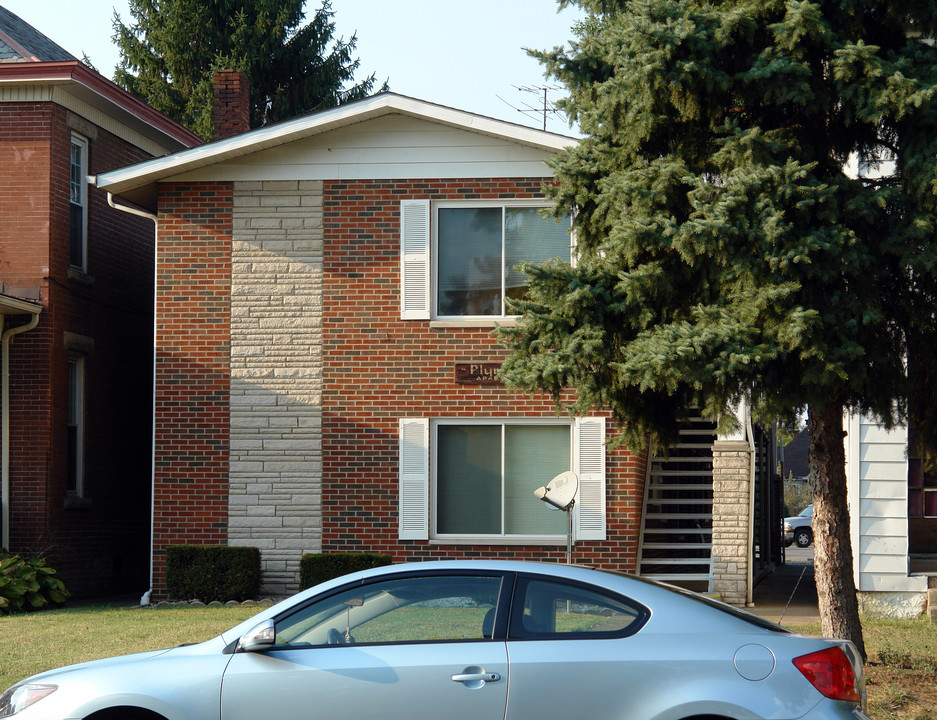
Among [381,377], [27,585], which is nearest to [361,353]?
[381,377]

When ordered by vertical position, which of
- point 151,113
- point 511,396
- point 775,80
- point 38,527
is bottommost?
point 38,527

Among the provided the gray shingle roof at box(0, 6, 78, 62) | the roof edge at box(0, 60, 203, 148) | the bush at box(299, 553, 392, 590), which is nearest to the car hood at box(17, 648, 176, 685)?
the bush at box(299, 553, 392, 590)

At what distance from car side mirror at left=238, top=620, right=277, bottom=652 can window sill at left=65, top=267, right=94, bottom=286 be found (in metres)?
11.9

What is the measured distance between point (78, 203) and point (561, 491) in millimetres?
8882

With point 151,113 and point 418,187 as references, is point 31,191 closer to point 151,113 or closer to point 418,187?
point 151,113

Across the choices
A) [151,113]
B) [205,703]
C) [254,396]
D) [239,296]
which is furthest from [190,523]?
[205,703]

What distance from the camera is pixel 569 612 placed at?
5227mm

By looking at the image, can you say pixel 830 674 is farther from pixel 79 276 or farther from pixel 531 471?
pixel 79 276

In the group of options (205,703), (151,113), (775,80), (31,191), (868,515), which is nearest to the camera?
(205,703)

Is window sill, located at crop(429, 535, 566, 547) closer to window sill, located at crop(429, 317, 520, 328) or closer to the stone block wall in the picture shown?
the stone block wall

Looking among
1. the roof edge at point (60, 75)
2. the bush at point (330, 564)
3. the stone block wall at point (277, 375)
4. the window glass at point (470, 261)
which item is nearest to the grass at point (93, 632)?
the bush at point (330, 564)

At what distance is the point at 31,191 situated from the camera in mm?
15445

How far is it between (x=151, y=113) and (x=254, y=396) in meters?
6.26

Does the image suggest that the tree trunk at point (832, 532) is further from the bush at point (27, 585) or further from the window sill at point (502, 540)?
the bush at point (27, 585)
